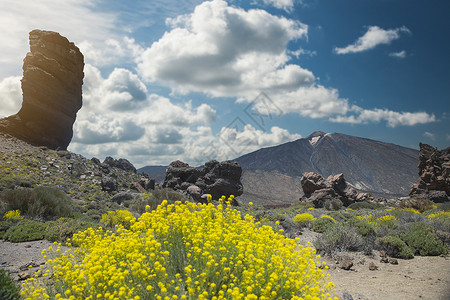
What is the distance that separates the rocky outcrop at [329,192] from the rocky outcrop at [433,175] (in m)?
7.01

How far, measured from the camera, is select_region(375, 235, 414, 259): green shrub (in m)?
9.02

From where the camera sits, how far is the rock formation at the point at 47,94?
42688mm

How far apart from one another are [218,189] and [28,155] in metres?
25.4

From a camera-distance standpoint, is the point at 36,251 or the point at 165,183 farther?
the point at 165,183

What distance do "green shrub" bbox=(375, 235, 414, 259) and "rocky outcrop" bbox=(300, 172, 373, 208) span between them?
26.0 m

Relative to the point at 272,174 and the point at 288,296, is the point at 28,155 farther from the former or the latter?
the point at 272,174

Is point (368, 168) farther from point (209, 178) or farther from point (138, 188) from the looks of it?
point (138, 188)

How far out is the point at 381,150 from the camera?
19712 centimetres

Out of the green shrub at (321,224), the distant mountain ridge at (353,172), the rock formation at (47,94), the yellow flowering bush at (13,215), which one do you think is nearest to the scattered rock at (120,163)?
the rock formation at (47,94)

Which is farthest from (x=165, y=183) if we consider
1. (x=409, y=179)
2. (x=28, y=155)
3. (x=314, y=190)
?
(x=409, y=179)

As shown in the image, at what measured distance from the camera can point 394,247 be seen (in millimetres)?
9273

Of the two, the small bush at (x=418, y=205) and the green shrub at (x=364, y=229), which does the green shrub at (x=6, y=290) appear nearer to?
the green shrub at (x=364, y=229)

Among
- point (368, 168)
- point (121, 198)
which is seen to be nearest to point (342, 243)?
point (121, 198)

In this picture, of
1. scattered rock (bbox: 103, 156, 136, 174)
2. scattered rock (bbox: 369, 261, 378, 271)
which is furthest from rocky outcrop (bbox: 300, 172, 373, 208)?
scattered rock (bbox: 103, 156, 136, 174)
